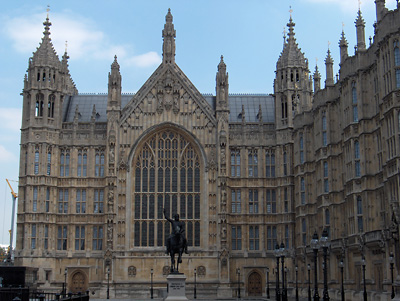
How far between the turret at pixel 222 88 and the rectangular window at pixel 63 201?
19.6m

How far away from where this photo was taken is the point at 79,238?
239 feet

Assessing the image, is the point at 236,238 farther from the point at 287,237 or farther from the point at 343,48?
the point at 343,48

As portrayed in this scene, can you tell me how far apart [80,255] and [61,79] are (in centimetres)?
2024

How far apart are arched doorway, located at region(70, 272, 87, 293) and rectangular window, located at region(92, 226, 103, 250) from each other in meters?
3.29

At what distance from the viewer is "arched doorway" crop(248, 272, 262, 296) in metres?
71.8

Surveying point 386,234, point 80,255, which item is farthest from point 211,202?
point 386,234

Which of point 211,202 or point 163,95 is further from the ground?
point 163,95

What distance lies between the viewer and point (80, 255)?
7194 cm

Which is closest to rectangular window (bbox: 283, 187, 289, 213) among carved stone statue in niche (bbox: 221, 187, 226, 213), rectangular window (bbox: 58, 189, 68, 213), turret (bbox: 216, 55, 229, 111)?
carved stone statue in niche (bbox: 221, 187, 226, 213)

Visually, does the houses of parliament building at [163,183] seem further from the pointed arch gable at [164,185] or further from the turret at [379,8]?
the turret at [379,8]

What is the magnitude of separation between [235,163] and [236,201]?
4288 mm

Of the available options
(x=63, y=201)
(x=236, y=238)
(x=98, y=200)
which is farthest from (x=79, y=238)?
(x=236, y=238)

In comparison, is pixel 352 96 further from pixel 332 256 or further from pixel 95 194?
A: pixel 95 194

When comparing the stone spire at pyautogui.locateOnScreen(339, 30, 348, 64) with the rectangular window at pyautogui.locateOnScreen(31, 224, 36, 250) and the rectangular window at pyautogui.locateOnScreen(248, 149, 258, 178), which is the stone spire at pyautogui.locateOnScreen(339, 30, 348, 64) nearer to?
the rectangular window at pyautogui.locateOnScreen(248, 149, 258, 178)
